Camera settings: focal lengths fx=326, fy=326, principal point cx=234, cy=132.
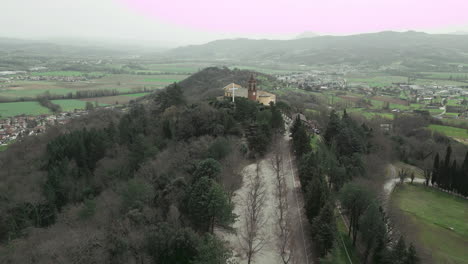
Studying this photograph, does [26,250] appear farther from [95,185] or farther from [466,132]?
[466,132]

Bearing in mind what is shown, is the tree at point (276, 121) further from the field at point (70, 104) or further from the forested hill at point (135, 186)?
the field at point (70, 104)

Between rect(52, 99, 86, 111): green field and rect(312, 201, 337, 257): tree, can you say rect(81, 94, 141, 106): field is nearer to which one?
rect(52, 99, 86, 111): green field

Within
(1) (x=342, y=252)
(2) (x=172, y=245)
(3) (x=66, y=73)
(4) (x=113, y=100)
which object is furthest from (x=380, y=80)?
(2) (x=172, y=245)

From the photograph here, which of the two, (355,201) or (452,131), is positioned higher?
(355,201)

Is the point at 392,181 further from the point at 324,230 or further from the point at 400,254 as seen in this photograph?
the point at 324,230

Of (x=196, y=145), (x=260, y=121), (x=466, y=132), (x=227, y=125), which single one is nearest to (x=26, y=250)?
(x=196, y=145)

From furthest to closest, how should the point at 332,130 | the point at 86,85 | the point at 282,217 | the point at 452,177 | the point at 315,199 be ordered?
the point at 86,85 < the point at 332,130 < the point at 452,177 < the point at 282,217 < the point at 315,199

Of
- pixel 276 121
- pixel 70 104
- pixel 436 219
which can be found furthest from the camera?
pixel 70 104
